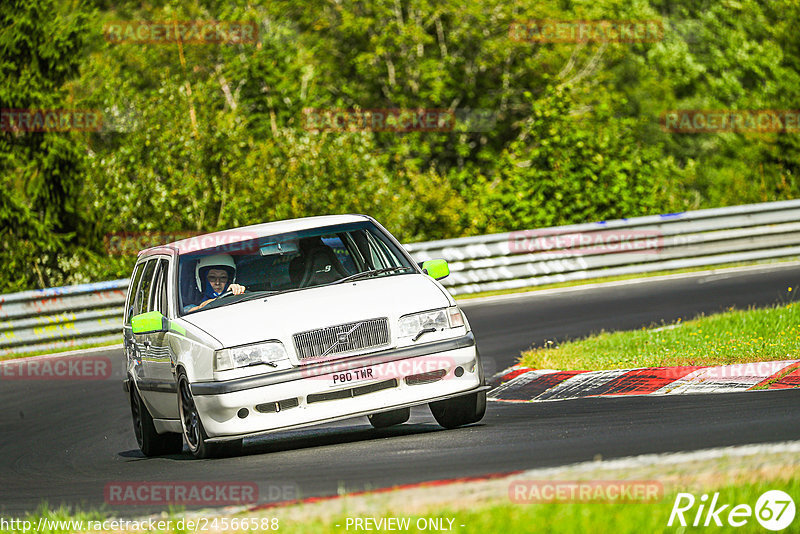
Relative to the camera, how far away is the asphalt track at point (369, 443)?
6852 millimetres

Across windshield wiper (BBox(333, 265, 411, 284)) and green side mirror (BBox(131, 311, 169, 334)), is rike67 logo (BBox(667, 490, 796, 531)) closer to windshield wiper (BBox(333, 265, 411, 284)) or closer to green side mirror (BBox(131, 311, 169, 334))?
windshield wiper (BBox(333, 265, 411, 284))

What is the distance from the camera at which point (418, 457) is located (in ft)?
24.3

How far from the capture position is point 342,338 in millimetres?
8266

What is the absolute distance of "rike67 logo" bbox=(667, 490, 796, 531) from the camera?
4.77 metres

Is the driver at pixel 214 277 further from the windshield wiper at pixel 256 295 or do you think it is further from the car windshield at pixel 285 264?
the windshield wiper at pixel 256 295

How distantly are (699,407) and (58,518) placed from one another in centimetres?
439

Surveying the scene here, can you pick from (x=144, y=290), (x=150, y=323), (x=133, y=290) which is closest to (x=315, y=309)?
(x=150, y=323)

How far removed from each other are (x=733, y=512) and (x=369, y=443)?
4.08m

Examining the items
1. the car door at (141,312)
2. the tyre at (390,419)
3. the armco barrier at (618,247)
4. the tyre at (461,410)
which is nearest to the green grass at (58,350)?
the armco barrier at (618,247)

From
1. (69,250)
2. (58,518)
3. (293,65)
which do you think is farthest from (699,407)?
(293,65)

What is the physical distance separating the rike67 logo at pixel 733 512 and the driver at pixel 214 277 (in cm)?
483

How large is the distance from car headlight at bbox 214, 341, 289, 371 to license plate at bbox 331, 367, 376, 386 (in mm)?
359

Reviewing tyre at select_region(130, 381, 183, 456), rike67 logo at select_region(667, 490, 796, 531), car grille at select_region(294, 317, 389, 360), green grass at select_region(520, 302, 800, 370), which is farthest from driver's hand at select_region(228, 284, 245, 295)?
rike67 logo at select_region(667, 490, 796, 531)

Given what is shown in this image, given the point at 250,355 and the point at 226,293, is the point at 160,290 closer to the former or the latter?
the point at 226,293
